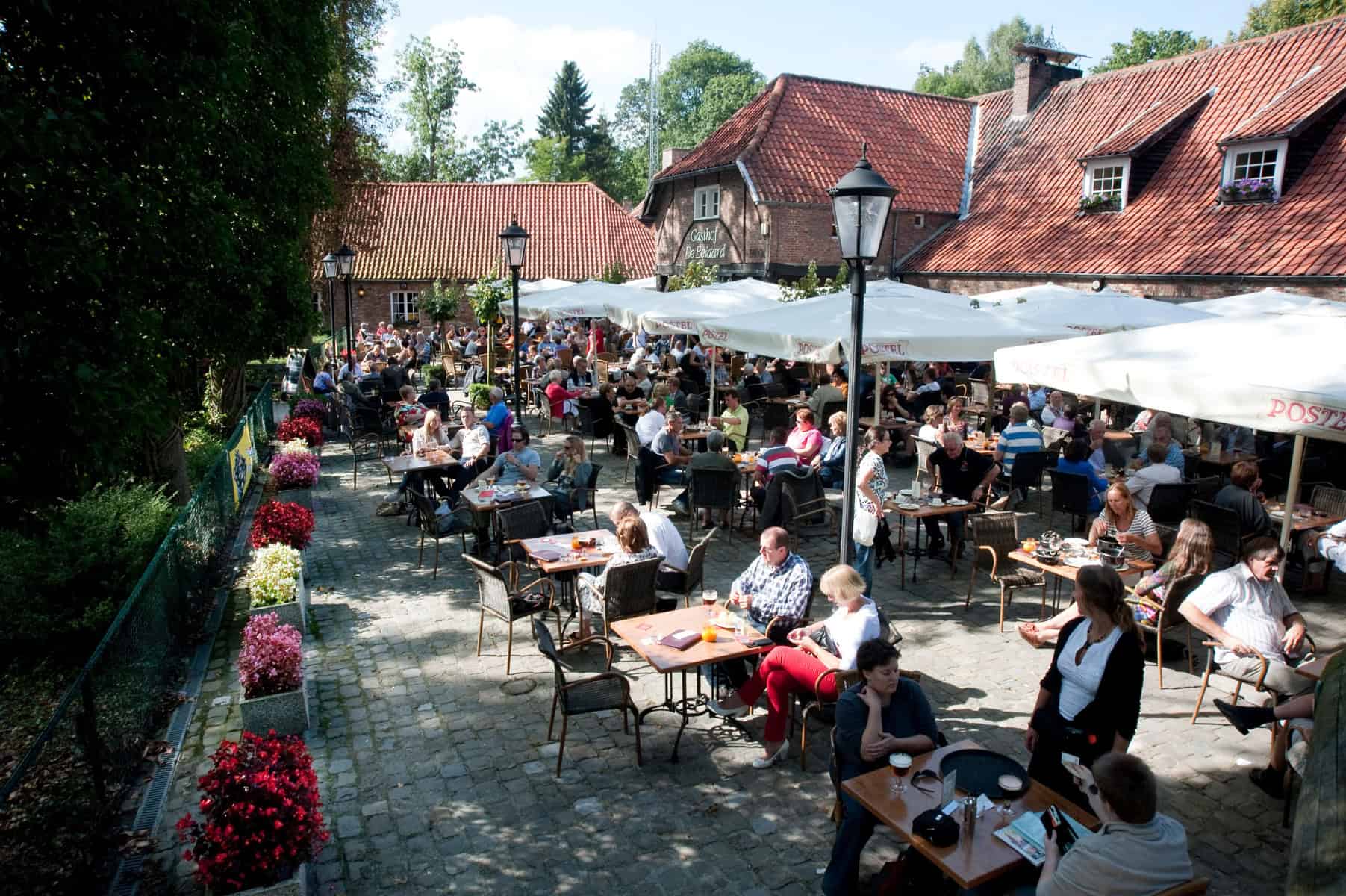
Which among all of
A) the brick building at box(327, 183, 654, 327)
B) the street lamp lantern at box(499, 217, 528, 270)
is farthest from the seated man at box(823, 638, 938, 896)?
the brick building at box(327, 183, 654, 327)

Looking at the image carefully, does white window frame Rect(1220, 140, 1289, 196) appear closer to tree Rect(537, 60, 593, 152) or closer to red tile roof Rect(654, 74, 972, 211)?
red tile roof Rect(654, 74, 972, 211)

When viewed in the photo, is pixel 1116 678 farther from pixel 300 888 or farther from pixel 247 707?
pixel 247 707

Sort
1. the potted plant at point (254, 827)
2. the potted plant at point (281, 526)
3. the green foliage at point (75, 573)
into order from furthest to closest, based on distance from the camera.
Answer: the potted plant at point (281, 526), the green foliage at point (75, 573), the potted plant at point (254, 827)

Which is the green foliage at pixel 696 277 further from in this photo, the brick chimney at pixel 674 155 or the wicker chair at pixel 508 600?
the wicker chair at pixel 508 600

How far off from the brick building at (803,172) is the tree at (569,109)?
44619 millimetres

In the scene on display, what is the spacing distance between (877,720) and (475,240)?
40.2 m

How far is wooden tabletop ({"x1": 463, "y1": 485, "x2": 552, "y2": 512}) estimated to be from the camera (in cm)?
984

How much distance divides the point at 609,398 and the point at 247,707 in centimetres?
1050

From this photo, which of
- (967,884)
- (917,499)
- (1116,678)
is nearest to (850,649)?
(1116,678)

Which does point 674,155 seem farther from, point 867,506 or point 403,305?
point 867,506

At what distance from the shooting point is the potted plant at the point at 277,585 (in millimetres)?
7840

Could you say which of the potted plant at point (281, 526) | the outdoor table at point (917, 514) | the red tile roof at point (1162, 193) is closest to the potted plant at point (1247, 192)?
the red tile roof at point (1162, 193)

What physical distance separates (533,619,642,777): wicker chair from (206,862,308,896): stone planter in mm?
1874

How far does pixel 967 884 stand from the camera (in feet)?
12.2
